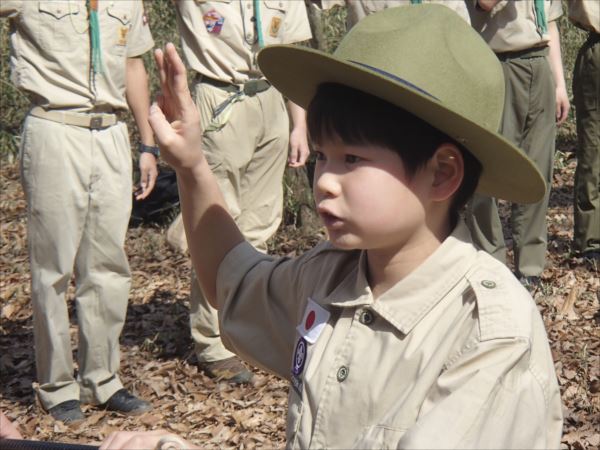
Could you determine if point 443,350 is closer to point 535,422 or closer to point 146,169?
point 535,422

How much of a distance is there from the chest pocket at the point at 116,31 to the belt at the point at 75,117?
32 cm

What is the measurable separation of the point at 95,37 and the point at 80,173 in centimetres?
63

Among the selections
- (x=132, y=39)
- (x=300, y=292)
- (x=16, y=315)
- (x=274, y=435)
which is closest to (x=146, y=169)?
(x=132, y=39)

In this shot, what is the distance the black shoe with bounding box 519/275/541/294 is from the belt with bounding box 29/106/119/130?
274 centimetres

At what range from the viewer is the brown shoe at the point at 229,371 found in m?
5.53

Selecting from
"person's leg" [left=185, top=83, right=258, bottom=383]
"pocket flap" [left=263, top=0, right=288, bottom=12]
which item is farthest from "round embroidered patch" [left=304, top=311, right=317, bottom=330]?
"pocket flap" [left=263, top=0, right=288, bottom=12]

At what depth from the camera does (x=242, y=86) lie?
539 centimetres

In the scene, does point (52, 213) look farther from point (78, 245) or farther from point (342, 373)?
point (342, 373)

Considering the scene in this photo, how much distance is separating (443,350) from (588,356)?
3858 millimetres

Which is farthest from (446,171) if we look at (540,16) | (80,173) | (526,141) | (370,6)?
(526,141)

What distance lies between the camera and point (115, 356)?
5.25 metres

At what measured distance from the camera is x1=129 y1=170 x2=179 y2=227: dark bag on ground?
8211mm

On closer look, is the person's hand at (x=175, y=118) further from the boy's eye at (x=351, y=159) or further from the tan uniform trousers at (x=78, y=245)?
the tan uniform trousers at (x=78, y=245)

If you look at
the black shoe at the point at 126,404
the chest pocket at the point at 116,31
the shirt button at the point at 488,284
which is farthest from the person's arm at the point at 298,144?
the shirt button at the point at 488,284
